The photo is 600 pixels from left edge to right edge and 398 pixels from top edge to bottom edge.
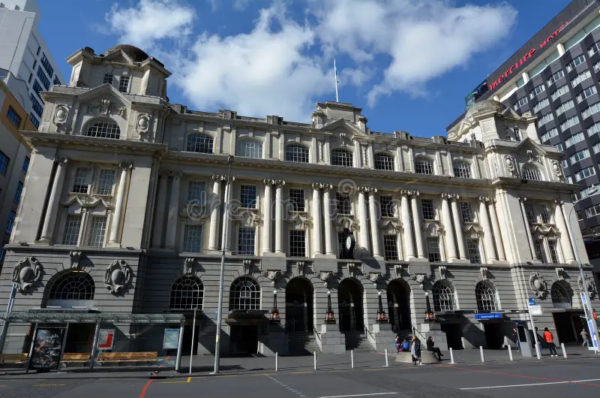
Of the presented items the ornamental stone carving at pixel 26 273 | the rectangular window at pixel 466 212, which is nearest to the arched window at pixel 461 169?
the rectangular window at pixel 466 212

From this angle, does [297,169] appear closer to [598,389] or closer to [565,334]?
[598,389]

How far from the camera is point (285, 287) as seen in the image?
32.0m

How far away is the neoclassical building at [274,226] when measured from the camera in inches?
1125

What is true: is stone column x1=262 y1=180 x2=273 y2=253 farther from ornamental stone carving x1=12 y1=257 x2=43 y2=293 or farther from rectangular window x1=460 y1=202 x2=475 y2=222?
rectangular window x1=460 y1=202 x2=475 y2=222

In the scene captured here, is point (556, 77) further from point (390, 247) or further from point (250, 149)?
point (250, 149)

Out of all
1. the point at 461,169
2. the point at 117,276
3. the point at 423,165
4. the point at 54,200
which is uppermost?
the point at 423,165

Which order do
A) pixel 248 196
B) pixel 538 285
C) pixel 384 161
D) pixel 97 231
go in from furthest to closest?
1. pixel 384 161
2. pixel 538 285
3. pixel 248 196
4. pixel 97 231

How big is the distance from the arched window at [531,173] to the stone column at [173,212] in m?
37.7

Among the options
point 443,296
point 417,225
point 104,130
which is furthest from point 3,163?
point 443,296

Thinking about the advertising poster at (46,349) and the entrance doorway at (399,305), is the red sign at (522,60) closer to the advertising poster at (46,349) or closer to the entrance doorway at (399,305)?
the entrance doorway at (399,305)

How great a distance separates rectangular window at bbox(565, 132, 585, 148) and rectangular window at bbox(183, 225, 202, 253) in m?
63.7

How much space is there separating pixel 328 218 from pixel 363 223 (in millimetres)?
3563

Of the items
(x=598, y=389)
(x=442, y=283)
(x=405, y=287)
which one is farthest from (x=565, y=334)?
(x=598, y=389)

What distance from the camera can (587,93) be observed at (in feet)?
201
